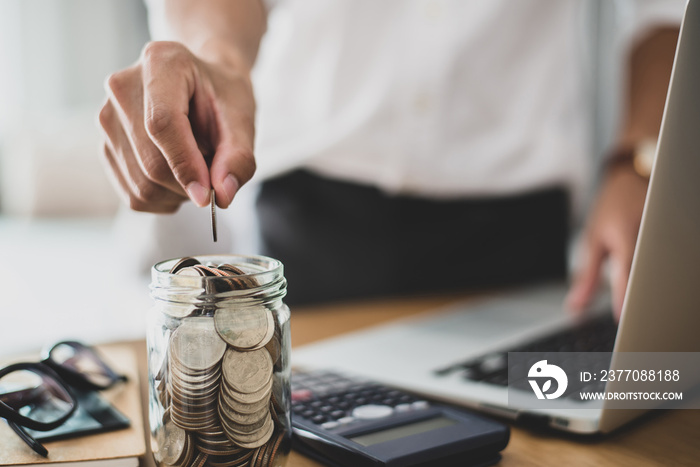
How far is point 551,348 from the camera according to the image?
0.60 meters

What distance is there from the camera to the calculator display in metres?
0.40

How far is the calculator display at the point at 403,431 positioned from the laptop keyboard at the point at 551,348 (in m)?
0.10

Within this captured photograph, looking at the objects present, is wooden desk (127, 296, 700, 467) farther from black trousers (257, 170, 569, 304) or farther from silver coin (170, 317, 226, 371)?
black trousers (257, 170, 569, 304)

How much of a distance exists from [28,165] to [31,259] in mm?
882

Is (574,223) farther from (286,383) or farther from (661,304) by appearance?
(286,383)

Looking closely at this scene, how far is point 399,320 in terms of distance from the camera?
0.84 m

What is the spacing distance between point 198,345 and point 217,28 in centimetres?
34

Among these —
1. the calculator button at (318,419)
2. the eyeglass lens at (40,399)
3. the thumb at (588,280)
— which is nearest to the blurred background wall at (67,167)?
the eyeglass lens at (40,399)

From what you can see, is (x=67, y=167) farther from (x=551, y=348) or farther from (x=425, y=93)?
(x=551, y=348)

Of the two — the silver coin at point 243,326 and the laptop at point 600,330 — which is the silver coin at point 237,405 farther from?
the laptop at point 600,330

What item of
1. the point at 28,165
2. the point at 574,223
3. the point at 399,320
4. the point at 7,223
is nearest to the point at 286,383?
the point at 399,320

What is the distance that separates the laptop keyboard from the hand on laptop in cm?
10

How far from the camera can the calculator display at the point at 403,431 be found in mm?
404

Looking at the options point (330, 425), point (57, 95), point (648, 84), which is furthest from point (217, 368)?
point (57, 95)
